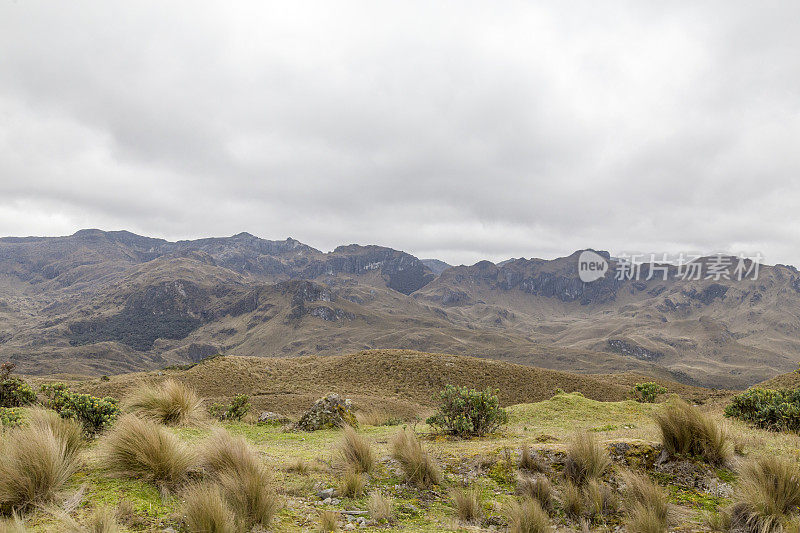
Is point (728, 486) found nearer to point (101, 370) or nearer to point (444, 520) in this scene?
point (444, 520)

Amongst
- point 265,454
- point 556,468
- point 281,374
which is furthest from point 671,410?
point 281,374

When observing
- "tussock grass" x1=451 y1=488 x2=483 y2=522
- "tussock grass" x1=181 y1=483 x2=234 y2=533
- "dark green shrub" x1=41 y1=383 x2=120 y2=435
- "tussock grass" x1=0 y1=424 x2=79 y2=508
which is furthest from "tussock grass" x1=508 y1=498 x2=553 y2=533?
"dark green shrub" x1=41 y1=383 x2=120 y2=435

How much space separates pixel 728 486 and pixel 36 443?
9.97m

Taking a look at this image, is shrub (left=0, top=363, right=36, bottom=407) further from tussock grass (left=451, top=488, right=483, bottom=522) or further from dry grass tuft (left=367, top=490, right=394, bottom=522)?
tussock grass (left=451, top=488, right=483, bottom=522)

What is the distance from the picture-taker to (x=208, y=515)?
4129mm

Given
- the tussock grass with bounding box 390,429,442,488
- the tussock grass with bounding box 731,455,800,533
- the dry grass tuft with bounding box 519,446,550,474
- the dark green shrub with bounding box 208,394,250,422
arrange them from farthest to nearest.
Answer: the dark green shrub with bounding box 208,394,250,422 → the dry grass tuft with bounding box 519,446,550,474 → the tussock grass with bounding box 390,429,442,488 → the tussock grass with bounding box 731,455,800,533

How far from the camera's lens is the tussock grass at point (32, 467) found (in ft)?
14.2

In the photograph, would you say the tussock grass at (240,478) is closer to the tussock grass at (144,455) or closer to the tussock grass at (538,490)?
the tussock grass at (144,455)

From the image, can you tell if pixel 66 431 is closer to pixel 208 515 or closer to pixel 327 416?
pixel 208 515

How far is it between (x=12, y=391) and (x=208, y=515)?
20.0m

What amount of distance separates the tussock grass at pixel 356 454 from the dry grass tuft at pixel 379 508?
3.51 ft

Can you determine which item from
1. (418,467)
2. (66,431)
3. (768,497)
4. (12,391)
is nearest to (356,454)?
(418,467)

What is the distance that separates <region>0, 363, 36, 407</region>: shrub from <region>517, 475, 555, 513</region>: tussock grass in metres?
21.2

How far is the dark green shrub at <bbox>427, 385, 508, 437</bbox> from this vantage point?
10.7 meters
